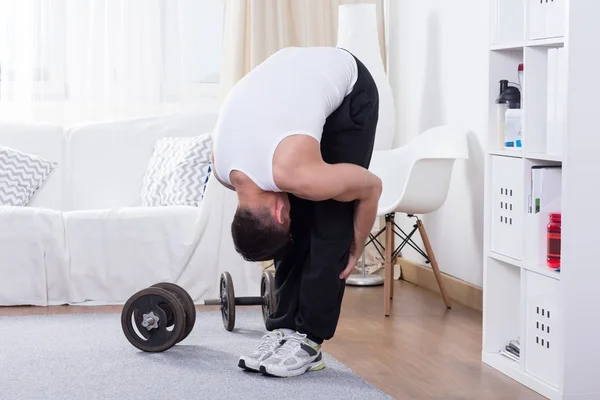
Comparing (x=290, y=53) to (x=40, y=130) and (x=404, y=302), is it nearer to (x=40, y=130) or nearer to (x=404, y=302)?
(x=404, y=302)

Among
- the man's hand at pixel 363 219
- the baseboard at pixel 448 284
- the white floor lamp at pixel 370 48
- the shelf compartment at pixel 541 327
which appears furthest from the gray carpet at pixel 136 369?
the white floor lamp at pixel 370 48

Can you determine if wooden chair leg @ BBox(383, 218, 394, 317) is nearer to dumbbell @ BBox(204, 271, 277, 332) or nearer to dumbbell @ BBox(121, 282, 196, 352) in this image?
dumbbell @ BBox(204, 271, 277, 332)

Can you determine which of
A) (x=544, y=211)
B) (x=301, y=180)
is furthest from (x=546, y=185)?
(x=301, y=180)

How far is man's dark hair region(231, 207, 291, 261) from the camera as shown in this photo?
2297 mm

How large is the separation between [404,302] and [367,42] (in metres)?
1.20

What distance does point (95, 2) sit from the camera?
4586 mm

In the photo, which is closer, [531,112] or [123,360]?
[531,112]

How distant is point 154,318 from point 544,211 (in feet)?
3.93

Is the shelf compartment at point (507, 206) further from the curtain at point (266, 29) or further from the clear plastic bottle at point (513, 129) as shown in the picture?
the curtain at point (266, 29)

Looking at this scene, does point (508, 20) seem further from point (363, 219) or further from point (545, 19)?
point (363, 219)

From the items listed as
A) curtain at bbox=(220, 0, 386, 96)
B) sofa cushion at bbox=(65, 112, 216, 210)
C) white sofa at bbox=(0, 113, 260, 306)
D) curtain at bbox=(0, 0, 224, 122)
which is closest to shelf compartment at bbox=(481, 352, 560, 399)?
white sofa at bbox=(0, 113, 260, 306)

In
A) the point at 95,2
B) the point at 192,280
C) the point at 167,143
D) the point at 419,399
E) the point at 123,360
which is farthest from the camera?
the point at 95,2

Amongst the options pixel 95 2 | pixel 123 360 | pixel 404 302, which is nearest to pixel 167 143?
pixel 95 2

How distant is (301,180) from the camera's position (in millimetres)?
2227
